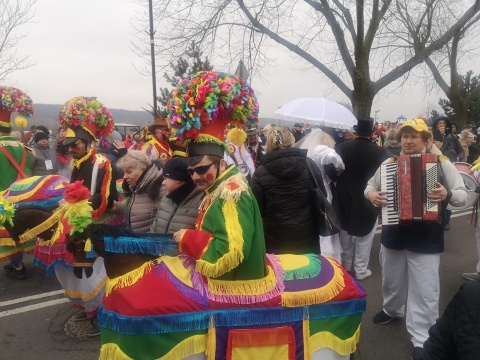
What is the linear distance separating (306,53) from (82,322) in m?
11.9

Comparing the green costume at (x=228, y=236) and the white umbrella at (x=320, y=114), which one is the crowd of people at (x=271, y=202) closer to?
the green costume at (x=228, y=236)

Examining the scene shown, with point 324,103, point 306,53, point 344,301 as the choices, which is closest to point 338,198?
point 324,103

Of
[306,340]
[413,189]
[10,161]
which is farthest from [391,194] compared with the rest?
[10,161]

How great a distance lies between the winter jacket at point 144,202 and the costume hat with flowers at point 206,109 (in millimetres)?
1206

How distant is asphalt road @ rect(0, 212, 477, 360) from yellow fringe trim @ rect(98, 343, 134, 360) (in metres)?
1.60

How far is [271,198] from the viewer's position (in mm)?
4090

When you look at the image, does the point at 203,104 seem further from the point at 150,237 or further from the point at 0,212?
the point at 0,212

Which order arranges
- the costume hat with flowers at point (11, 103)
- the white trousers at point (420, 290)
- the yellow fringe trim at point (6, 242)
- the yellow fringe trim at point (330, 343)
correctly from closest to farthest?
the yellow fringe trim at point (330, 343), the white trousers at point (420, 290), the yellow fringe trim at point (6, 242), the costume hat with flowers at point (11, 103)

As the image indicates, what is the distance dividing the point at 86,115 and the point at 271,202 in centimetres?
219

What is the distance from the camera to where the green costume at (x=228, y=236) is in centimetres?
240

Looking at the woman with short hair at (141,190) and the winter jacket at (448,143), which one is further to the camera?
the winter jacket at (448,143)

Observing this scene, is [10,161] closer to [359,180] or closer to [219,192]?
[219,192]

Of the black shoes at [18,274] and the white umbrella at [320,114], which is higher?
the white umbrella at [320,114]

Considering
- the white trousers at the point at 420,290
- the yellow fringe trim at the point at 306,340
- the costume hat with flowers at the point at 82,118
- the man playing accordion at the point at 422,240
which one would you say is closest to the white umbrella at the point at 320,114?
the man playing accordion at the point at 422,240
